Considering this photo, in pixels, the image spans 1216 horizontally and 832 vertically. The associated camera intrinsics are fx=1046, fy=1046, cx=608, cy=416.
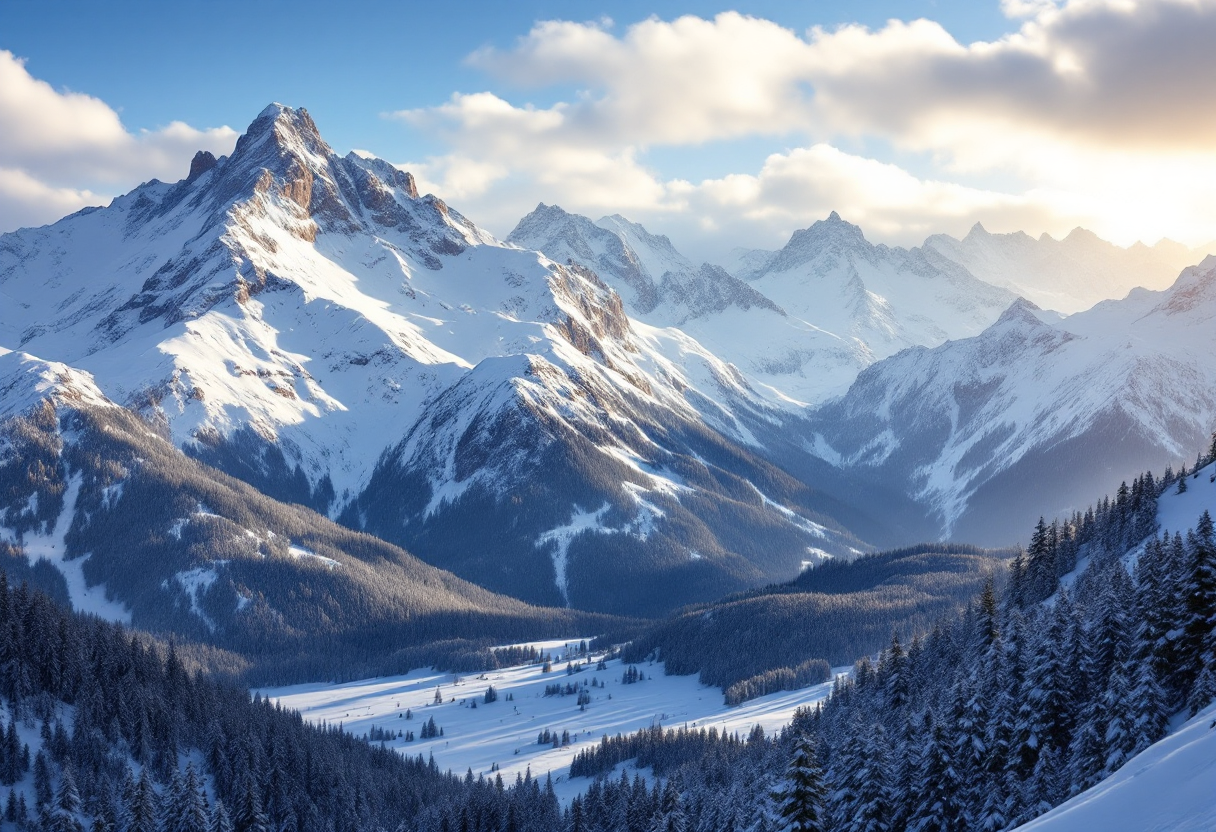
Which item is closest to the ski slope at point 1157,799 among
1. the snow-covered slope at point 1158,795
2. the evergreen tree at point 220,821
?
the snow-covered slope at point 1158,795

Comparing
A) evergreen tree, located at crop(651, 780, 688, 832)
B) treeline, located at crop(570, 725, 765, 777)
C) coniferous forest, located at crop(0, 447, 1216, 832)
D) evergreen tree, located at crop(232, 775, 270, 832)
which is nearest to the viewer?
coniferous forest, located at crop(0, 447, 1216, 832)

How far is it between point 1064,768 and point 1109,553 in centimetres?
6232

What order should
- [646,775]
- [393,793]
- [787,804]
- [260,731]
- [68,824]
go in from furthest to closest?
[646,775], [393,793], [260,731], [68,824], [787,804]

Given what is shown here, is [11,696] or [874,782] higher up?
[11,696]

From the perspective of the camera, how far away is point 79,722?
11262cm

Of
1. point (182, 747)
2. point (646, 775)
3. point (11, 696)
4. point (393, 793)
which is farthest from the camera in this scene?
point (646, 775)

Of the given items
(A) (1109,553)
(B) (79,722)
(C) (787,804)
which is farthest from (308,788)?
(A) (1109,553)

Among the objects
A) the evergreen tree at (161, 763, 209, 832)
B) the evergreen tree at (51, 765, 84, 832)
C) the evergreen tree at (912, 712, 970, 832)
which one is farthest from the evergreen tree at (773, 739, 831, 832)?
the evergreen tree at (51, 765, 84, 832)

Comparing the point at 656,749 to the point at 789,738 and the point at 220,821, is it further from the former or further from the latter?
the point at 220,821

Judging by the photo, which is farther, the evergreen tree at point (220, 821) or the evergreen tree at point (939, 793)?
the evergreen tree at point (220, 821)

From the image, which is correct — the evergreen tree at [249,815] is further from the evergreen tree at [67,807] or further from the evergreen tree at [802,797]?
the evergreen tree at [802,797]

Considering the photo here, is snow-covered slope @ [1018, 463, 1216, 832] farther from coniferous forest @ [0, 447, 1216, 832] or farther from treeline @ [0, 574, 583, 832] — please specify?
treeline @ [0, 574, 583, 832]

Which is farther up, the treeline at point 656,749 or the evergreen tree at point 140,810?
the evergreen tree at point 140,810

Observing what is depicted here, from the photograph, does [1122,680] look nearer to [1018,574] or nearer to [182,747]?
[1018,574]
